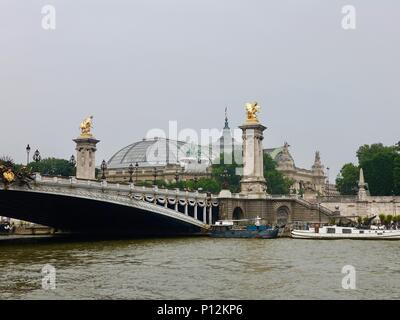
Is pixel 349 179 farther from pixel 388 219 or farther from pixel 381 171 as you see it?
pixel 388 219

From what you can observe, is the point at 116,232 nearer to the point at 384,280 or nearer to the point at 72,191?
the point at 72,191

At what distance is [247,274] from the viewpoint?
30062 millimetres

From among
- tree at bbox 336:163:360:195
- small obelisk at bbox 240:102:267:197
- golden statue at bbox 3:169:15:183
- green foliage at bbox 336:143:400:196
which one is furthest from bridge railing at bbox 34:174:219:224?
tree at bbox 336:163:360:195

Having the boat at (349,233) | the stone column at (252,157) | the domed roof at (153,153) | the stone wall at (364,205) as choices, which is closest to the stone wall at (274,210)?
the stone column at (252,157)

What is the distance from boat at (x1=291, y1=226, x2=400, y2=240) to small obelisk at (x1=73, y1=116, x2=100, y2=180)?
40196mm

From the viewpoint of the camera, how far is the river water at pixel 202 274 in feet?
79.2

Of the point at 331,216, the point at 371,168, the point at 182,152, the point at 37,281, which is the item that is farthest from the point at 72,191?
the point at 182,152

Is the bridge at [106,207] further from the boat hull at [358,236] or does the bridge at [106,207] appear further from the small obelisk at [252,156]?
the boat hull at [358,236]

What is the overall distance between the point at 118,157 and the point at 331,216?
327 ft

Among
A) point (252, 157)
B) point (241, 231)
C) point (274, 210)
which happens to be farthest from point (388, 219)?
point (241, 231)

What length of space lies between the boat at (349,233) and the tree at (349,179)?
46.9 metres

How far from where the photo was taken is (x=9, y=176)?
4816 cm

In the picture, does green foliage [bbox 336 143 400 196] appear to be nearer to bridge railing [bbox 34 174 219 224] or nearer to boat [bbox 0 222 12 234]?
bridge railing [bbox 34 174 219 224]

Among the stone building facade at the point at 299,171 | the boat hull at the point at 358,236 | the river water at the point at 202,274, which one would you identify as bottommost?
the river water at the point at 202,274
